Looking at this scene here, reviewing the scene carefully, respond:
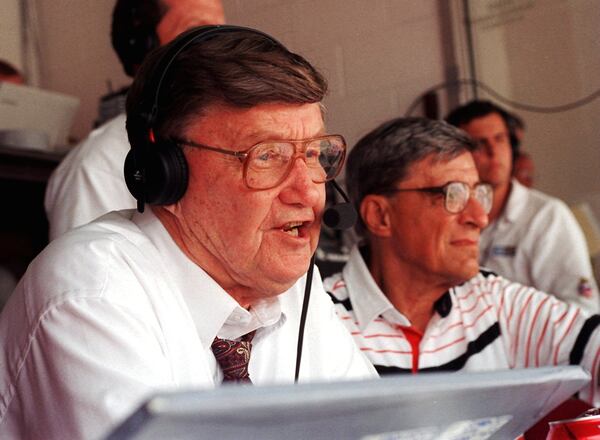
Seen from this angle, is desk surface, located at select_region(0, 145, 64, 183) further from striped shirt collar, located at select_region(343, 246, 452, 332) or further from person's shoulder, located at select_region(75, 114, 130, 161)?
striped shirt collar, located at select_region(343, 246, 452, 332)

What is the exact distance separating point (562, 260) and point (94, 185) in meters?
1.41

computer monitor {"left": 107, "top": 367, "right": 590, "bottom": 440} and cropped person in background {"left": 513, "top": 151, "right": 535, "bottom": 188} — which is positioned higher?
computer monitor {"left": 107, "top": 367, "right": 590, "bottom": 440}

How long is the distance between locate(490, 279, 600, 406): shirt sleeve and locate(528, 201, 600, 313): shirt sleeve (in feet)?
2.41

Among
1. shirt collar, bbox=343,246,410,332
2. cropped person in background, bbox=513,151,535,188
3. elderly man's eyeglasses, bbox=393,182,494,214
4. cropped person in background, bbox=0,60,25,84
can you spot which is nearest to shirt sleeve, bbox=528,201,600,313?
cropped person in background, bbox=513,151,535,188

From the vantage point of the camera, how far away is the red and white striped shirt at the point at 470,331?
1.53m

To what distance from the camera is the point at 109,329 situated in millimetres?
763

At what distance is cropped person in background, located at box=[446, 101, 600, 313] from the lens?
238 centimetres

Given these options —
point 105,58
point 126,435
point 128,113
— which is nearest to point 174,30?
point 105,58

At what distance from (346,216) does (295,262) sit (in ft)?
0.37

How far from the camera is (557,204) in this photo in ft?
8.29

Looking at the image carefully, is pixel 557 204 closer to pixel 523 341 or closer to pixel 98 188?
pixel 523 341

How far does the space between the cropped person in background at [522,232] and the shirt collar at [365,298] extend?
826 millimetres

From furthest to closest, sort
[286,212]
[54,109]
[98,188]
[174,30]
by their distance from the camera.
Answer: [54,109]
[174,30]
[98,188]
[286,212]

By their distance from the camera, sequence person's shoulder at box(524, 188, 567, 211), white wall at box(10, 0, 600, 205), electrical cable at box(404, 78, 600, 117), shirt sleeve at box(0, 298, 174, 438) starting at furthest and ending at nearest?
1. electrical cable at box(404, 78, 600, 117)
2. person's shoulder at box(524, 188, 567, 211)
3. white wall at box(10, 0, 600, 205)
4. shirt sleeve at box(0, 298, 174, 438)
